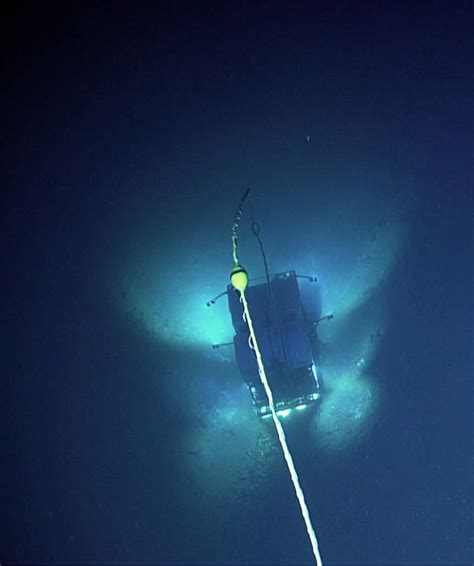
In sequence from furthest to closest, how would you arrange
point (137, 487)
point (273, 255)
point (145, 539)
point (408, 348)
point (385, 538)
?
1. point (273, 255)
2. point (408, 348)
3. point (137, 487)
4. point (145, 539)
5. point (385, 538)

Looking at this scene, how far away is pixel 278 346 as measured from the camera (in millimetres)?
7332

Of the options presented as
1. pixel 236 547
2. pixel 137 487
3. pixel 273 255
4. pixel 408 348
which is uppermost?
pixel 273 255

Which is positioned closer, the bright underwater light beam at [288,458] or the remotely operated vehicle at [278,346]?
the bright underwater light beam at [288,458]

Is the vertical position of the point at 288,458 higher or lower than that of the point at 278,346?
lower

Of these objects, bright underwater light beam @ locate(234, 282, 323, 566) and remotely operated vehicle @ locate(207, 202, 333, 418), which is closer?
bright underwater light beam @ locate(234, 282, 323, 566)

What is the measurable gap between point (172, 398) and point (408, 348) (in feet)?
15.6

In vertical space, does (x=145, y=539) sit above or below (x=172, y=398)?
below

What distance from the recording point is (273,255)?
10.1m

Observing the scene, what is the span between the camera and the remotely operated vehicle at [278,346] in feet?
24.0

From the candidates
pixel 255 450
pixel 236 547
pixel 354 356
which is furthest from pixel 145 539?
pixel 354 356

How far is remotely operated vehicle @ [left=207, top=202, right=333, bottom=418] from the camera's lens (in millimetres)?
7312

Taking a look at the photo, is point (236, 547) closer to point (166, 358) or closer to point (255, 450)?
point (255, 450)

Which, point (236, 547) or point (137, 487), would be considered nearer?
point (236, 547)

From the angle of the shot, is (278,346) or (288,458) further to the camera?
(288,458)
